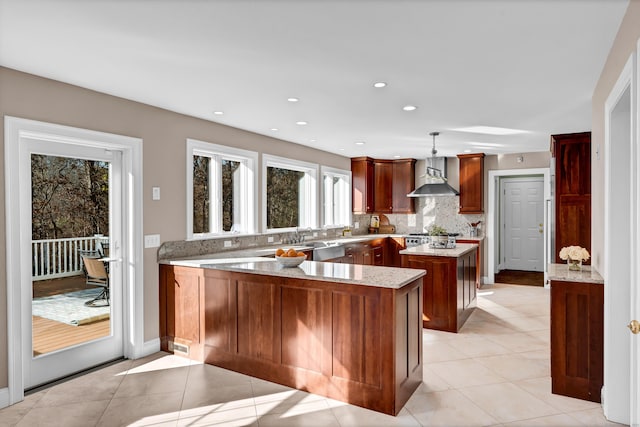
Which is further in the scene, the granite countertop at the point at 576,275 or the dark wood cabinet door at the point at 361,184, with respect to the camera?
the dark wood cabinet door at the point at 361,184

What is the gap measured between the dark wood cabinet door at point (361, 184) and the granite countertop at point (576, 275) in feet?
15.1

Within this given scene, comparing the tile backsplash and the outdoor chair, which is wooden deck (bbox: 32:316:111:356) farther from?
the tile backsplash

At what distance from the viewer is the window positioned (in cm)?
721

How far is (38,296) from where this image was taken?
10.4 feet

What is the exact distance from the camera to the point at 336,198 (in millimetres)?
7578

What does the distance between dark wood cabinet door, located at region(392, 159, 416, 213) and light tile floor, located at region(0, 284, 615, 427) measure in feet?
13.7

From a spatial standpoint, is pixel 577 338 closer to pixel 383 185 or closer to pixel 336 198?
pixel 336 198

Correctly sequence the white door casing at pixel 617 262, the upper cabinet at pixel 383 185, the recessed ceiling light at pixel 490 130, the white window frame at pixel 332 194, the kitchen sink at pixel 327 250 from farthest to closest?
the upper cabinet at pixel 383 185 < the white window frame at pixel 332 194 < the kitchen sink at pixel 327 250 < the recessed ceiling light at pixel 490 130 < the white door casing at pixel 617 262

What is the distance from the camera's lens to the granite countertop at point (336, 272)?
9.11ft

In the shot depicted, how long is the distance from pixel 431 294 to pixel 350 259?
5.84ft

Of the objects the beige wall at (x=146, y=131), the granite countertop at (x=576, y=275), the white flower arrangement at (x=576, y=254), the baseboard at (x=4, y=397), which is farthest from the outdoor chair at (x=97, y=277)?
the white flower arrangement at (x=576, y=254)

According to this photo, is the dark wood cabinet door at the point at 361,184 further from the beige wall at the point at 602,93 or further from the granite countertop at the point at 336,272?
the beige wall at the point at 602,93

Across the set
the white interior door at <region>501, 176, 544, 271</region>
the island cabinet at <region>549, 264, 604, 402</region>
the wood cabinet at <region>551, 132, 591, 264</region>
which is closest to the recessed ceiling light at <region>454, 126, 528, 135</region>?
the wood cabinet at <region>551, 132, 591, 264</region>

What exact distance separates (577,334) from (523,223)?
655 cm
